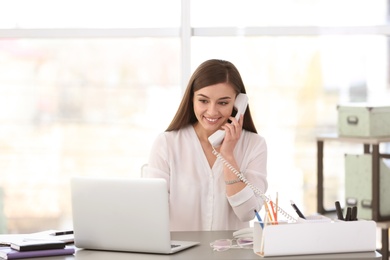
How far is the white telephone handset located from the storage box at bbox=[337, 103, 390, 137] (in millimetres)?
1208

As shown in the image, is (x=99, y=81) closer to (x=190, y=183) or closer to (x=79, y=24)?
(x=79, y=24)

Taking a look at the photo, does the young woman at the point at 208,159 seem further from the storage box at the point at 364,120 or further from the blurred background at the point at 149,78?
the blurred background at the point at 149,78

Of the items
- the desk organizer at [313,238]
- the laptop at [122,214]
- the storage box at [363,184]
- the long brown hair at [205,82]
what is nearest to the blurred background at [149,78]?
the storage box at [363,184]

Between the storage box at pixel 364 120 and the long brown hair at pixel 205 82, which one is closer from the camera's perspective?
the long brown hair at pixel 205 82

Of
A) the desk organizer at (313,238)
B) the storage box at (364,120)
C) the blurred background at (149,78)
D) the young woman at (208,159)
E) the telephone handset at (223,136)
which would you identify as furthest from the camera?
the blurred background at (149,78)

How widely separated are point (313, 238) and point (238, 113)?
105 centimetres

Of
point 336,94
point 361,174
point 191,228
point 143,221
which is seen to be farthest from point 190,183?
point 336,94

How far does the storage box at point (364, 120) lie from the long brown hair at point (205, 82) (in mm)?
1123

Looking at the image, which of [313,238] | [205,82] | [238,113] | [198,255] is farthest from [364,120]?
[198,255]

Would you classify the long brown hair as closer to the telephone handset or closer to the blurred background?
the telephone handset

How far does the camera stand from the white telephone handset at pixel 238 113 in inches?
145

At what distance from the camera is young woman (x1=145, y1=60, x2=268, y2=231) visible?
3.67 meters

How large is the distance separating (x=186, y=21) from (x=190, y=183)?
1.59 meters

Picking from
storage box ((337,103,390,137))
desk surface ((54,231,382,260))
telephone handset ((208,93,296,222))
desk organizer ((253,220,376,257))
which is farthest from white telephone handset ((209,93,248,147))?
storage box ((337,103,390,137))
